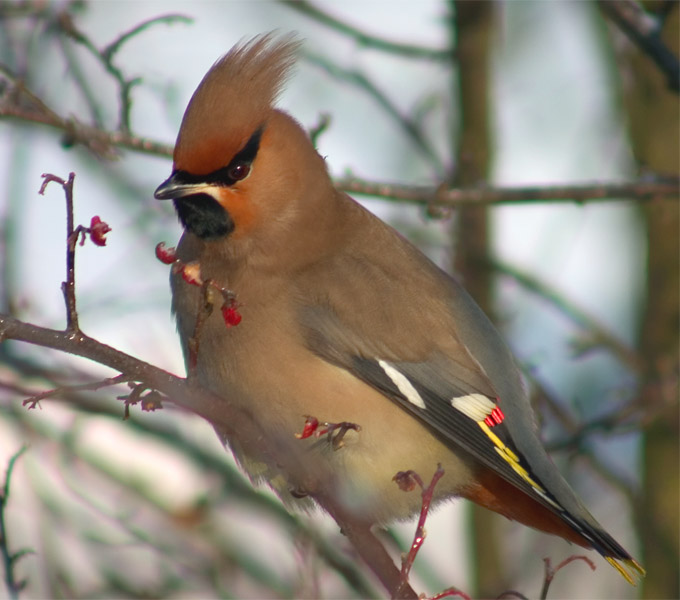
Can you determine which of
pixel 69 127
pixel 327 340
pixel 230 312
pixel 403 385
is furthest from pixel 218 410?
pixel 69 127

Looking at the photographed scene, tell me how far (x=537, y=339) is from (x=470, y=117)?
3.77 ft

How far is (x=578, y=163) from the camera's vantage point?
6.26 m

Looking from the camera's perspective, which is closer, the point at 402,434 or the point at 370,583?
the point at 402,434

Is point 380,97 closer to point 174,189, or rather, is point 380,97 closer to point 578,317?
point 578,317

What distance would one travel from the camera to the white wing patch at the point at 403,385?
12.8 ft

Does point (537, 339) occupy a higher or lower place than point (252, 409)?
higher

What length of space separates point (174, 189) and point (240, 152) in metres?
0.29

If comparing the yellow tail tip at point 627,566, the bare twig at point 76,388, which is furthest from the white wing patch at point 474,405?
the bare twig at point 76,388

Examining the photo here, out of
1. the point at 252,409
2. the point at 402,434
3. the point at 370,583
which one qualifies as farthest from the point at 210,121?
the point at 370,583

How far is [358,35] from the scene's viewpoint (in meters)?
5.20

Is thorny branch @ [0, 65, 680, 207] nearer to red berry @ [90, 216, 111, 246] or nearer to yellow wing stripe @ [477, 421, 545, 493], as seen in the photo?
yellow wing stripe @ [477, 421, 545, 493]

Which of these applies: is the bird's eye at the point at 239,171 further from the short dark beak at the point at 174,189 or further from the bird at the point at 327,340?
the short dark beak at the point at 174,189

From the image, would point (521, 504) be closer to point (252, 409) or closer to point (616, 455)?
point (252, 409)

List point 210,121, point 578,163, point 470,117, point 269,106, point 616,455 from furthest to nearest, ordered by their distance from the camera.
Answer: point 616,455 → point 578,163 → point 470,117 → point 269,106 → point 210,121
